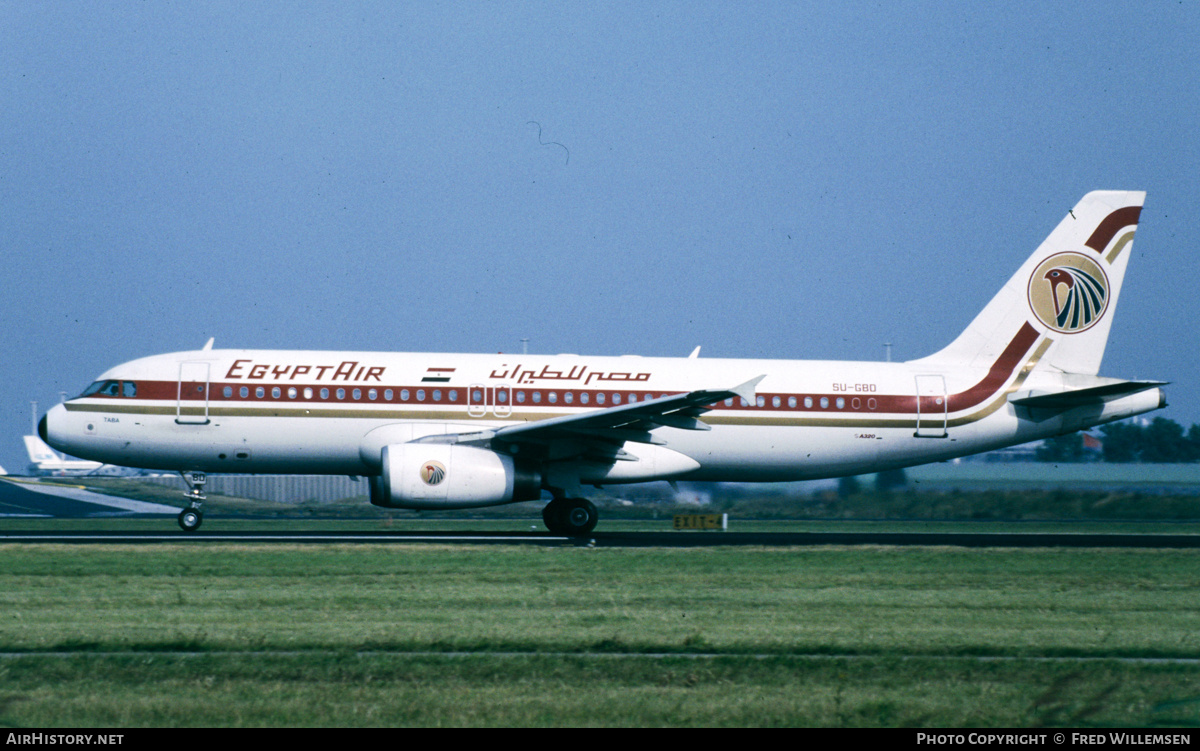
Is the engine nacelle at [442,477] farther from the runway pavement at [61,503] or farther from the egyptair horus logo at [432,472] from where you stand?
the runway pavement at [61,503]

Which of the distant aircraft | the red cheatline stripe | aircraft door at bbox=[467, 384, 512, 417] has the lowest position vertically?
aircraft door at bbox=[467, 384, 512, 417]

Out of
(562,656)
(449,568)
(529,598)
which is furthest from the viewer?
(449,568)

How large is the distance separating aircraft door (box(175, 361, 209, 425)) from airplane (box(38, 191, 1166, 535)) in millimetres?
27

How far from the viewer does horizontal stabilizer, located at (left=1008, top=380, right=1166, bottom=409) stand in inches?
976

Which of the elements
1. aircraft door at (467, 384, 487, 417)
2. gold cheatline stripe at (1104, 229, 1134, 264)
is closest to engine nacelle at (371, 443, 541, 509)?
aircraft door at (467, 384, 487, 417)

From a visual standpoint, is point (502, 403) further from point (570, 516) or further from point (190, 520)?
point (190, 520)

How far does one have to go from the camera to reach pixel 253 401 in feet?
76.3

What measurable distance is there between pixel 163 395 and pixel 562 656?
16203 millimetres

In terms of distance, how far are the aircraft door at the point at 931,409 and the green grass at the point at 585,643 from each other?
848cm

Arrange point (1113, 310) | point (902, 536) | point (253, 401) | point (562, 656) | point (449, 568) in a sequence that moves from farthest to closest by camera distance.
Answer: point (1113, 310)
point (902, 536)
point (253, 401)
point (449, 568)
point (562, 656)

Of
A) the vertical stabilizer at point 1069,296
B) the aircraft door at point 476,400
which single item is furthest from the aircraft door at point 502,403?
the vertical stabilizer at point 1069,296

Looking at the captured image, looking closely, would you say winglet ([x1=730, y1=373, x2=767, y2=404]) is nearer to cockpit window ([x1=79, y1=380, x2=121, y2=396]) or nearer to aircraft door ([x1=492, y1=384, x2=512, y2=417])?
aircraft door ([x1=492, y1=384, x2=512, y2=417])
